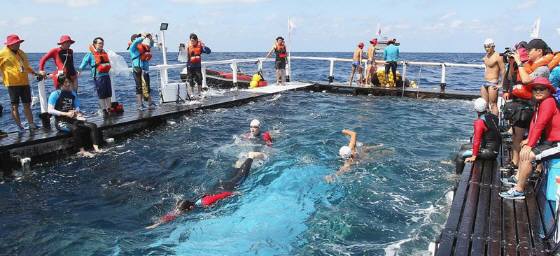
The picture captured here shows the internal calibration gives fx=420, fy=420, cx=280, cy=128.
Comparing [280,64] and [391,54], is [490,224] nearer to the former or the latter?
[391,54]

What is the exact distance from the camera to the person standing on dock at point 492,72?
1019 centimetres

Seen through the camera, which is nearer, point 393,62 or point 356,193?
point 356,193

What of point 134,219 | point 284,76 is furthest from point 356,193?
point 284,76

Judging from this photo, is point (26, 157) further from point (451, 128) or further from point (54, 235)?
point (451, 128)

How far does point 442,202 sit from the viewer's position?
7289mm

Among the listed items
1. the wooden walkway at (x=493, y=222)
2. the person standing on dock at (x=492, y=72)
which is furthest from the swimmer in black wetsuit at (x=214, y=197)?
the person standing on dock at (x=492, y=72)

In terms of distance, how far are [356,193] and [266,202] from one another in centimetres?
170

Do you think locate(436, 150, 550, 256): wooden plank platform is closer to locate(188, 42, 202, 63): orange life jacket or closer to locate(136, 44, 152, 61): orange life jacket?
locate(136, 44, 152, 61): orange life jacket

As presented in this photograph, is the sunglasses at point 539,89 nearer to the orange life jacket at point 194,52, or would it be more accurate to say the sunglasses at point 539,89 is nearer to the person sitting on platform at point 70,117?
the person sitting on platform at point 70,117

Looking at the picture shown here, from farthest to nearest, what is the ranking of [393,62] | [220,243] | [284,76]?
[284,76]
[393,62]
[220,243]

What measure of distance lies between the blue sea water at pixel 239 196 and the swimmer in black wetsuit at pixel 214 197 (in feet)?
0.49

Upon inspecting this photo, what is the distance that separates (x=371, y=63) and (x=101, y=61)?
480 inches

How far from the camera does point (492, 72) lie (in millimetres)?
10484

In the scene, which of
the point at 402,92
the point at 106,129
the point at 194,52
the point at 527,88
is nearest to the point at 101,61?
the point at 106,129
